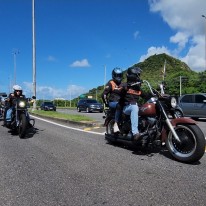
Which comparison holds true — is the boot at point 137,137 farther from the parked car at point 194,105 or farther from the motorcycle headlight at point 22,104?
the parked car at point 194,105

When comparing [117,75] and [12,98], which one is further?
[12,98]

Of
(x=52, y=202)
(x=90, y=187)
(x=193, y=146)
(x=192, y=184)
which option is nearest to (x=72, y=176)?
(x=90, y=187)

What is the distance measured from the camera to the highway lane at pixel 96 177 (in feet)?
13.6

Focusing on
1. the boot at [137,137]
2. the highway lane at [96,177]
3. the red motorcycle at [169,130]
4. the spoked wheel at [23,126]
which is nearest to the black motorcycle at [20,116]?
the spoked wheel at [23,126]

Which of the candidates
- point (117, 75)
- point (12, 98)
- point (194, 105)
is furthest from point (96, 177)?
point (194, 105)

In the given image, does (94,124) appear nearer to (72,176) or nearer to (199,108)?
(72,176)

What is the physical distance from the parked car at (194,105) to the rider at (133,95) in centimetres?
1340

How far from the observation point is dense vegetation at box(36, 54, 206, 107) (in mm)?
35812

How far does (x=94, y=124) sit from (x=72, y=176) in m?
7.31

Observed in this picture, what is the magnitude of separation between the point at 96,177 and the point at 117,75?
3.51 m

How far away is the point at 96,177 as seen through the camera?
5.13 metres

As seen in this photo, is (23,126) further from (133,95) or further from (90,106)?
(90,106)

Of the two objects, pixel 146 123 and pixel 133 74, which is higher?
pixel 133 74

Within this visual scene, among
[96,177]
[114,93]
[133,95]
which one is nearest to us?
[96,177]
